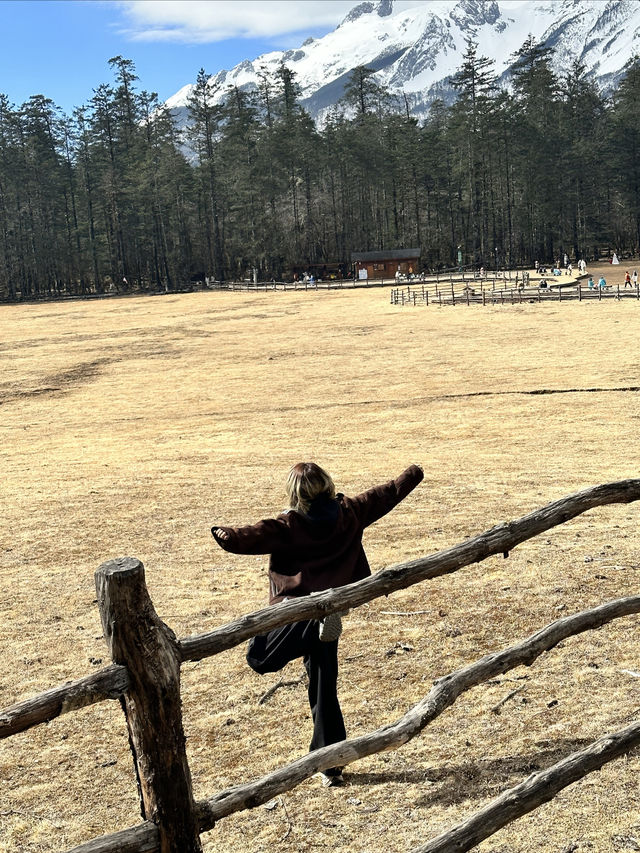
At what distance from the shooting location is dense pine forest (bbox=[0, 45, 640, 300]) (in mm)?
82938

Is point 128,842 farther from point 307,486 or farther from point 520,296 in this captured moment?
point 520,296

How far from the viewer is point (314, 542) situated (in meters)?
4.68

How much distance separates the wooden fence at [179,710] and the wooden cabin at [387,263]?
7147 cm

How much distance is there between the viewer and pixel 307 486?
15.2ft

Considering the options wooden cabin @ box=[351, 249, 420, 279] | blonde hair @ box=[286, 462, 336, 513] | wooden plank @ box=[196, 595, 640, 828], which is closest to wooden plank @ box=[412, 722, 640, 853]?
wooden plank @ box=[196, 595, 640, 828]

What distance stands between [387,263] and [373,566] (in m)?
68.0

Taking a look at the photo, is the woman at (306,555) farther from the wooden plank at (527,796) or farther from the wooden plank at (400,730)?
the wooden plank at (527,796)

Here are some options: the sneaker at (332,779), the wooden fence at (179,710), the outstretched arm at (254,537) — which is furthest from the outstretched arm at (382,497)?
the sneaker at (332,779)

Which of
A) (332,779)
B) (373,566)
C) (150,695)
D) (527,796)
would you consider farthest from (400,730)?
(373,566)

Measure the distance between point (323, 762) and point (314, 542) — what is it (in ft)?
4.29

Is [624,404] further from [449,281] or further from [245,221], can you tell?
[245,221]

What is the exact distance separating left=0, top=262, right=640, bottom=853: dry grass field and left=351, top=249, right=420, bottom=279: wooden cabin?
47.0 m

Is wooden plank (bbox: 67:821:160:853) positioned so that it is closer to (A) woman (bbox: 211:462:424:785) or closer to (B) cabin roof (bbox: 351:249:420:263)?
(A) woman (bbox: 211:462:424:785)

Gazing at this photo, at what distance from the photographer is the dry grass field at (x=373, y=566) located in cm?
491
